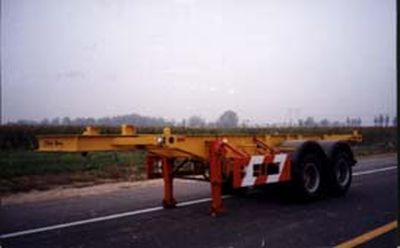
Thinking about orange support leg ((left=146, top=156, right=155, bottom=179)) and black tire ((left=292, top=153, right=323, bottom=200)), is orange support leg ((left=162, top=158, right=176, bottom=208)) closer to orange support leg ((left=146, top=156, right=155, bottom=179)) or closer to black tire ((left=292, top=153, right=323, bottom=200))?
orange support leg ((left=146, top=156, right=155, bottom=179))

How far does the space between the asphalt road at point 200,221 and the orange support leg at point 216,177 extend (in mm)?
215

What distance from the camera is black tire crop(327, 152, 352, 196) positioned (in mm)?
10508

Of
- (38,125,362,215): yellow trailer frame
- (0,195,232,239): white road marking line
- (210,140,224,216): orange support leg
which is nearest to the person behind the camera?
(0,195,232,239): white road marking line

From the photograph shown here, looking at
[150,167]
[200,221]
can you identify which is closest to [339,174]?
[150,167]

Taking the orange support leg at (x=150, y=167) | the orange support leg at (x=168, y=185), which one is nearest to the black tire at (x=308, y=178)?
the orange support leg at (x=168, y=185)

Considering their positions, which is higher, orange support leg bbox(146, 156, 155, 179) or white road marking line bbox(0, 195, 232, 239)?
orange support leg bbox(146, 156, 155, 179)

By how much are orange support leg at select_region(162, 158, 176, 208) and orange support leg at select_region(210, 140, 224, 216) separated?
3.34 feet

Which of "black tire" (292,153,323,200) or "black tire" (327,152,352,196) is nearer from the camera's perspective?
"black tire" (292,153,323,200)

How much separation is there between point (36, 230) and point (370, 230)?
4.82 m

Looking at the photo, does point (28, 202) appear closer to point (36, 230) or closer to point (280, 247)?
point (36, 230)

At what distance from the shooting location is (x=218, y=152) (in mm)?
8328

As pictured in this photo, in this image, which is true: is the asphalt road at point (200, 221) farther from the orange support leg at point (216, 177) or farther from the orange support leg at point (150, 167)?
the orange support leg at point (150, 167)

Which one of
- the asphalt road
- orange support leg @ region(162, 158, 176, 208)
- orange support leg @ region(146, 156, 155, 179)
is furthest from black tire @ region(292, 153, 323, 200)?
orange support leg @ region(146, 156, 155, 179)

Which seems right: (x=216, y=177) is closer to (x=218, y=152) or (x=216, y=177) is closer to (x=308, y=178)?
(x=218, y=152)
